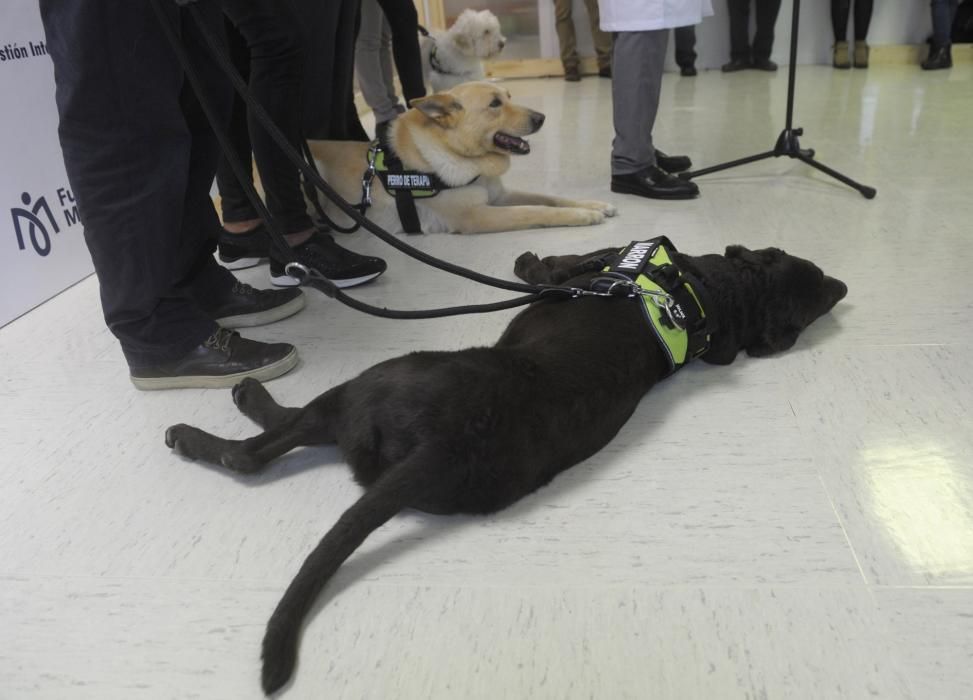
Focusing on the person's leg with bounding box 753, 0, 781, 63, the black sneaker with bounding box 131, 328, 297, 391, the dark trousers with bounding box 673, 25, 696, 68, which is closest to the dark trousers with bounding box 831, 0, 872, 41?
the person's leg with bounding box 753, 0, 781, 63

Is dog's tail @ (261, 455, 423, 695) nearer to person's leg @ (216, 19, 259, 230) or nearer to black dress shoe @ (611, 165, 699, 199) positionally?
person's leg @ (216, 19, 259, 230)

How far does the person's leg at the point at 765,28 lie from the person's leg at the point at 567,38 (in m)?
1.54

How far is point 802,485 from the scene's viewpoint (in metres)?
1.21

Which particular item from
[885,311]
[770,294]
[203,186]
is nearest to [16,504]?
[203,186]

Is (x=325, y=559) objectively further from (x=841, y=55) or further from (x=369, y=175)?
(x=841, y=55)

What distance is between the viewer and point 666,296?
135 centimetres

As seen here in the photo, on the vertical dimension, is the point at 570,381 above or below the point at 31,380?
above

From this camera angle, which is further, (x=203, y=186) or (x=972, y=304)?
(x=972, y=304)

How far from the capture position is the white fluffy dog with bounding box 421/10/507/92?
4914 mm

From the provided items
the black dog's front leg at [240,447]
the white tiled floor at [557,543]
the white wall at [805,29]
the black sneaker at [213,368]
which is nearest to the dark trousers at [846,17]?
the white wall at [805,29]

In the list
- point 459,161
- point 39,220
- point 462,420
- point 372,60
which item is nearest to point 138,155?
point 462,420

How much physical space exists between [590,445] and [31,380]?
1392mm

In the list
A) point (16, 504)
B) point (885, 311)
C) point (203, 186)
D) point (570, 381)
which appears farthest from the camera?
point (885, 311)

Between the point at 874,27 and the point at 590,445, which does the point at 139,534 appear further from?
the point at 874,27
